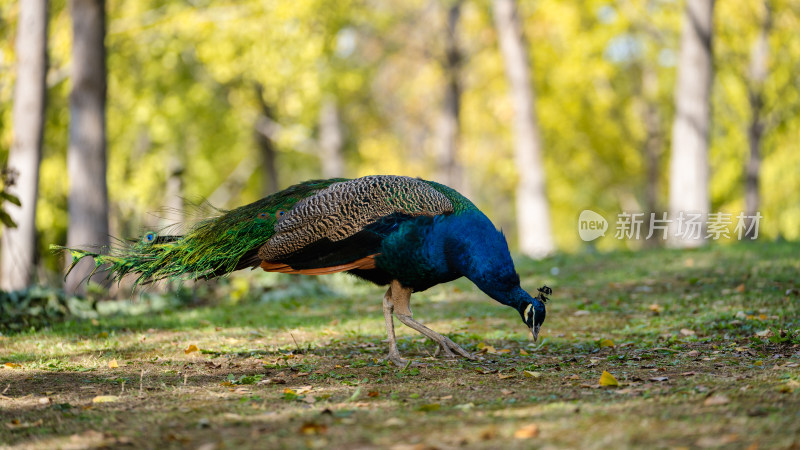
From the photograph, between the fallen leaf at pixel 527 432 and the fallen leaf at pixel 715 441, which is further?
the fallen leaf at pixel 527 432

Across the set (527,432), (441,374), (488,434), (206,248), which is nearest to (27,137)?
(206,248)

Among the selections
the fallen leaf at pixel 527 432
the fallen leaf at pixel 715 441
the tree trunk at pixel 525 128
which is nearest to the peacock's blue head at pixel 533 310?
the fallen leaf at pixel 527 432

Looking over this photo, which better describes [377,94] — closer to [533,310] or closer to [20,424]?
[533,310]

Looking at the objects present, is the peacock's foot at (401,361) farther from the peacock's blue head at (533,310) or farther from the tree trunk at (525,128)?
the tree trunk at (525,128)

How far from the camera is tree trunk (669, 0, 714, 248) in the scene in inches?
555

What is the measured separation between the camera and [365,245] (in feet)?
19.8

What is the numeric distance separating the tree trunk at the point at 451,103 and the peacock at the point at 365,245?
15.2 m

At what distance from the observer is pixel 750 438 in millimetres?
3637

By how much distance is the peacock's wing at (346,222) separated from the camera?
6.02m

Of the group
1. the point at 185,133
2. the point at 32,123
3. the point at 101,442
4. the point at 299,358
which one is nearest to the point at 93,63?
the point at 32,123

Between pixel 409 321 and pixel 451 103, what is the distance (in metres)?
16.2

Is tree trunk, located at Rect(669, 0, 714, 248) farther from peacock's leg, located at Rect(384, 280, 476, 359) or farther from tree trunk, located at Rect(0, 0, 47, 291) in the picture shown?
tree trunk, located at Rect(0, 0, 47, 291)

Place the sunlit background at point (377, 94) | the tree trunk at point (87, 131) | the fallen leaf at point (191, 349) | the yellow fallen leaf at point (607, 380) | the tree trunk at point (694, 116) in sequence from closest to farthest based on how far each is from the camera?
1. the yellow fallen leaf at point (607, 380)
2. the fallen leaf at point (191, 349)
3. the tree trunk at point (87, 131)
4. the tree trunk at point (694, 116)
5. the sunlit background at point (377, 94)

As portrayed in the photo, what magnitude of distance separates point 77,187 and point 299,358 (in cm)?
603
